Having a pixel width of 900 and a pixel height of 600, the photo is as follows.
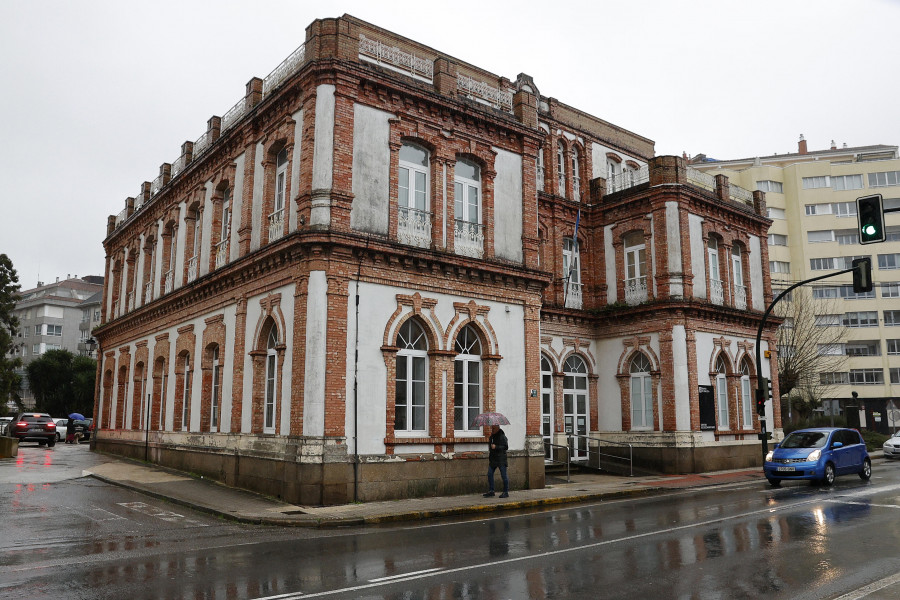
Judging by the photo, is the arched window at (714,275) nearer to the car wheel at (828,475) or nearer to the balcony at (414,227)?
the car wheel at (828,475)

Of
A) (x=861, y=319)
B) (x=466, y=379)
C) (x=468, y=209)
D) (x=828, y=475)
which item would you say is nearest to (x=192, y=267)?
(x=468, y=209)

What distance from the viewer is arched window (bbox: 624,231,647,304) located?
25.6 meters

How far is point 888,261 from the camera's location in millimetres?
58312

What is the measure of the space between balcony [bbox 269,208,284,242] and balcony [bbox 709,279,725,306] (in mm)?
16406

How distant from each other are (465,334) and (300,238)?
203 inches

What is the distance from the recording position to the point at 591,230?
27.5 meters

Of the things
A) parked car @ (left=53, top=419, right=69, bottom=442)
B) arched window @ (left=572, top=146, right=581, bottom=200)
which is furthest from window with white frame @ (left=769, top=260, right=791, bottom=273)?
parked car @ (left=53, top=419, right=69, bottom=442)

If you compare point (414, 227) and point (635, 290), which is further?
point (635, 290)

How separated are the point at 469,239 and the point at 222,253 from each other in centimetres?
769

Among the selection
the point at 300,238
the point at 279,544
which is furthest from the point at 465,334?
the point at 279,544

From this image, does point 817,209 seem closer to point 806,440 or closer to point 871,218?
point 806,440

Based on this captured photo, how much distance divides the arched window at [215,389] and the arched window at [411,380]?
621 cm

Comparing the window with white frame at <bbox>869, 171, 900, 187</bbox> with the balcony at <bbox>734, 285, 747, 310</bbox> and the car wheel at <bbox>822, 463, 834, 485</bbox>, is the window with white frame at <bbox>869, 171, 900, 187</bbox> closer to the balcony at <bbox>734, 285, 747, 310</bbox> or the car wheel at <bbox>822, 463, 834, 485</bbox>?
the balcony at <bbox>734, 285, 747, 310</bbox>

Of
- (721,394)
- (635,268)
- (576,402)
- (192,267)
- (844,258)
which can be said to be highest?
(844,258)
